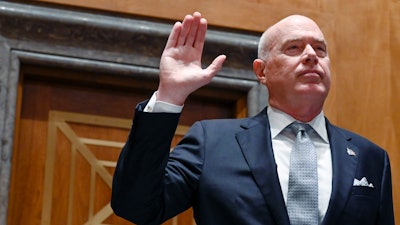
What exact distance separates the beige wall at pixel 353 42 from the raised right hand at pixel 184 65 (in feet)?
1.88

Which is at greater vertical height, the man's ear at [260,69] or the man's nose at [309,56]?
the man's nose at [309,56]

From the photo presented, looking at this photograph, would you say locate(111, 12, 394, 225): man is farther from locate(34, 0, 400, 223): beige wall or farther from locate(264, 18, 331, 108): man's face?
locate(34, 0, 400, 223): beige wall

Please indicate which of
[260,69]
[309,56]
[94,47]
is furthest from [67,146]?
[309,56]

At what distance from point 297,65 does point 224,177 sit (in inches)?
8.5

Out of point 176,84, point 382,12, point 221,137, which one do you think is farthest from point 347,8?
point 176,84

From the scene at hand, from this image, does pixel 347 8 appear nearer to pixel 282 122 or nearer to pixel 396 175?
pixel 396 175

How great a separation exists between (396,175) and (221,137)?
0.61 meters

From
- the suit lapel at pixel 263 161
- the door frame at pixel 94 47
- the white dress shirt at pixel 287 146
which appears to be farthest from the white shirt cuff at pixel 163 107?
the door frame at pixel 94 47

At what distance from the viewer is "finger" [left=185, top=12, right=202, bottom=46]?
46.3 inches

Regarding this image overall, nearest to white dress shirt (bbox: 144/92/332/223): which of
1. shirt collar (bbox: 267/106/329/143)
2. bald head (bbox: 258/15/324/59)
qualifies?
shirt collar (bbox: 267/106/329/143)

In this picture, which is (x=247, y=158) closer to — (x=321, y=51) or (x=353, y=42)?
(x=321, y=51)

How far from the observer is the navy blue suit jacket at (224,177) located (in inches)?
44.7

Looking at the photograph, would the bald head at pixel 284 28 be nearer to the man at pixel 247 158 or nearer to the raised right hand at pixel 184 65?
the man at pixel 247 158

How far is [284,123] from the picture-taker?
1.29 meters
